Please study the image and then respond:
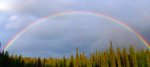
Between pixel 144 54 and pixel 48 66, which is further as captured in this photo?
pixel 48 66

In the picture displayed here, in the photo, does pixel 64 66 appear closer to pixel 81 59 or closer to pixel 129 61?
pixel 81 59

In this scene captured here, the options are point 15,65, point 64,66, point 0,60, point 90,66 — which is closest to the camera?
point 0,60

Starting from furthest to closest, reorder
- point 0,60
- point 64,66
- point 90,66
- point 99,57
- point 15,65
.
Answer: point 64,66 < point 99,57 < point 90,66 < point 15,65 < point 0,60

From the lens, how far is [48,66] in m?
191

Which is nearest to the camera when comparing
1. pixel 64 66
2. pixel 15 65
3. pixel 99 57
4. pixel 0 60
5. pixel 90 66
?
pixel 0 60

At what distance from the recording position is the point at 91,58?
172875 mm

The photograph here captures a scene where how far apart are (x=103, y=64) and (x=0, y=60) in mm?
61771

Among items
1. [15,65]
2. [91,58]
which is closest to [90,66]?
[91,58]

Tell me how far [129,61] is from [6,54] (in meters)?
76.1

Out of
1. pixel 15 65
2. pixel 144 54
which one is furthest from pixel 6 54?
pixel 144 54

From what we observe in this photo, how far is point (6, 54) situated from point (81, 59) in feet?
173

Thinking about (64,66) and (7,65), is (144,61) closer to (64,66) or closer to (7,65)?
(64,66)

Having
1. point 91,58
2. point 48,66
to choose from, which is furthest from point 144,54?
point 48,66

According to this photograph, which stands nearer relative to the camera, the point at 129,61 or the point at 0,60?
the point at 0,60
